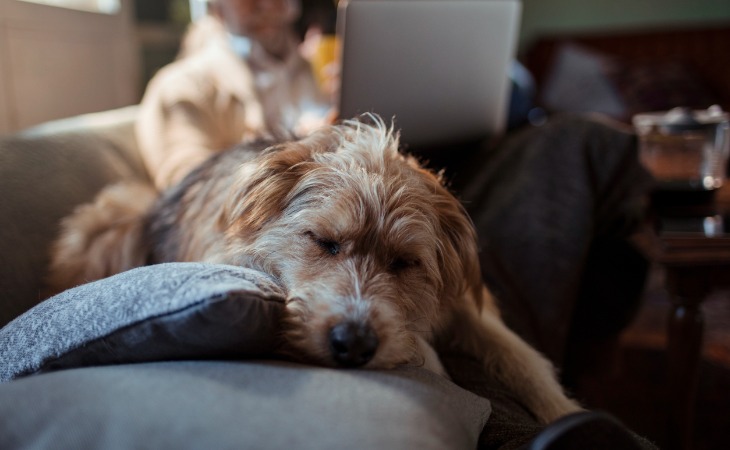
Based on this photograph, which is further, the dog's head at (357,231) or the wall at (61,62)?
the wall at (61,62)

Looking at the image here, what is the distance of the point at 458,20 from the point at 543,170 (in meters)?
0.48

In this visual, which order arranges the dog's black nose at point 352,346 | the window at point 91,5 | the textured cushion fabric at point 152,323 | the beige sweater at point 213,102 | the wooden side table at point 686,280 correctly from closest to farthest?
the textured cushion fabric at point 152,323 < the dog's black nose at point 352,346 < the wooden side table at point 686,280 < the beige sweater at point 213,102 < the window at point 91,5

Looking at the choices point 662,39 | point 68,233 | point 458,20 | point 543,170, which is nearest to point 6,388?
point 68,233

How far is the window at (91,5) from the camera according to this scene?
2.38 metres

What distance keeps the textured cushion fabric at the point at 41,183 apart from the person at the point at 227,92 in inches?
6.0

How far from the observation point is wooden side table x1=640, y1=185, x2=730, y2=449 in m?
1.59

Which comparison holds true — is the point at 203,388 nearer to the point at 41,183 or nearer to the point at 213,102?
the point at 41,183

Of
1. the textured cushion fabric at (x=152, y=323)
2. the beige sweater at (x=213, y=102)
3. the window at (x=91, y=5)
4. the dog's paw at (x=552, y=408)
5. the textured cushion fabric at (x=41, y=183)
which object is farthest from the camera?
the window at (x=91, y=5)

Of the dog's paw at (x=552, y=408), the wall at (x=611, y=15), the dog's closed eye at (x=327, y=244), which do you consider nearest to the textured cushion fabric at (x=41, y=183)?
the dog's closed eye at (x=327, y=244)

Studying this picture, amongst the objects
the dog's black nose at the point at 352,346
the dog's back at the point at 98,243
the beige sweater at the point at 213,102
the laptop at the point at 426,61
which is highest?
the laptop at the point at 426,61

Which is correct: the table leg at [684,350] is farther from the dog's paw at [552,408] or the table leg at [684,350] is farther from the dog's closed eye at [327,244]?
the dog's closed eye at [327,244]

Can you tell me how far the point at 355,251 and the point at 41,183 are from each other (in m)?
0.88

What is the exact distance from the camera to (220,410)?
643 millimetres

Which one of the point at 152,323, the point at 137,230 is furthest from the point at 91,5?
the point at 152,323
